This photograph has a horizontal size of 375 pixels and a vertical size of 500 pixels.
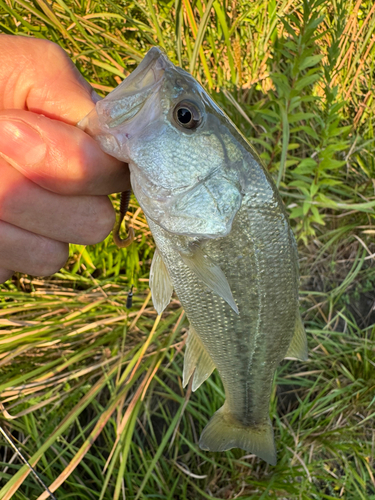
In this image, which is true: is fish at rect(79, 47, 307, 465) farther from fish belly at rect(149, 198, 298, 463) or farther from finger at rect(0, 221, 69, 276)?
finger at rect(0, 221, 69, 276)

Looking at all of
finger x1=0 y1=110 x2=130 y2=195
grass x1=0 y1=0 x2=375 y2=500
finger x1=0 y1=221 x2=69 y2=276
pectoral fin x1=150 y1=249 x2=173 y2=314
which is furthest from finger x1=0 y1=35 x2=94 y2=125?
grass x1=0 y1=0 x2=375 y2=500

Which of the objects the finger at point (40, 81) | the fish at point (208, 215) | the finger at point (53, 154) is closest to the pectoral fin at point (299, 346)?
the fish at point (208, 215)

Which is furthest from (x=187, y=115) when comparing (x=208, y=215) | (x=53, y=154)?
(x=53, y=154)

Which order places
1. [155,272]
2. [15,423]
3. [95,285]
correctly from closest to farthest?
1. [155,272]
2. [15,423]
3. [95,285]

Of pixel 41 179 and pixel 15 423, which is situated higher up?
pixel 41 179

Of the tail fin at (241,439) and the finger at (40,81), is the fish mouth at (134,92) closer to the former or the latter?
the finger at (40,81)

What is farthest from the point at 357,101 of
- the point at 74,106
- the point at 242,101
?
the point at 74,106

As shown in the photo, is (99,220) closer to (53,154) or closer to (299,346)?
(53,154)

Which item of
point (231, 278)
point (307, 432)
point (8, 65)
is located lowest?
point (307, 432)

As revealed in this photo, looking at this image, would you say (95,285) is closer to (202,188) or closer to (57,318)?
(57,318)
